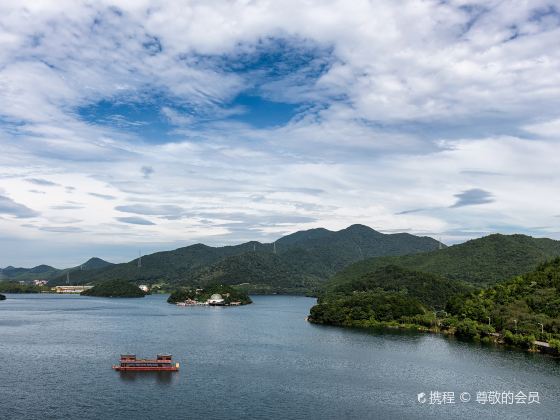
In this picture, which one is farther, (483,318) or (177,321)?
(177,321)

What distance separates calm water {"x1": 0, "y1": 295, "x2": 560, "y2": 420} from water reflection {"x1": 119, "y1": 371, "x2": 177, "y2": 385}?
0.16 meters

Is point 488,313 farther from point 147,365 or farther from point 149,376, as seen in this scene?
point 149,376

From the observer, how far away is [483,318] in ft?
399

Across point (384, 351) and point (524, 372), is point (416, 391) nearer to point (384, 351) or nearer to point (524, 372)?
point (524, 372)

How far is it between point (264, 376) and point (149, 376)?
1788 centimetres

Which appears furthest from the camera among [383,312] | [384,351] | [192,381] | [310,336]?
[383,312]

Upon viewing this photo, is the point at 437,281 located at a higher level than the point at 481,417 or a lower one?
higher

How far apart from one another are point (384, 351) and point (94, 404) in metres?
57.7

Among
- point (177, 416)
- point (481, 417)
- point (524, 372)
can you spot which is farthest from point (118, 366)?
point (524, 372)

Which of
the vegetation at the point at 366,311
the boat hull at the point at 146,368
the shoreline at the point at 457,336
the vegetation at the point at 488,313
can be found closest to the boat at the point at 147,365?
the boat hull at the point at 146,368

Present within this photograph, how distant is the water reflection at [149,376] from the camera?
243ft

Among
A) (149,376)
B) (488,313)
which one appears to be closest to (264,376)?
(149,376)

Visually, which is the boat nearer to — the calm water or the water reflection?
the water reflection

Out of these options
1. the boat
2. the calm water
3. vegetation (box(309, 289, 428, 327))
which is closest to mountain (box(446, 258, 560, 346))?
the calm water
